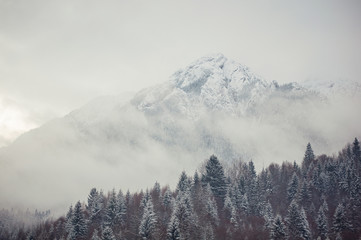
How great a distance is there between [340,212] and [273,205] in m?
29.8

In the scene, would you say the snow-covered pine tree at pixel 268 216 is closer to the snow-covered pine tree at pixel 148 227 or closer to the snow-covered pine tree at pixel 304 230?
the snow-covered pine tree at pixel 304 230

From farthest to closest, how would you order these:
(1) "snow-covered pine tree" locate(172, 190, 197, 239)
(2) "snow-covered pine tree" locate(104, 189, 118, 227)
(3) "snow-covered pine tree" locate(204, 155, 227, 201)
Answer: (3) "snow-covered pine tree" locate(204, 155, 227, 201) → (2) "snow-covered pine tree" locate(104, 189, 118, 227) → (1) "snow-covered pine tree" locate(172, 190, 197, 239)

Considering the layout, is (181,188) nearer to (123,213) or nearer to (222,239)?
(123,213)

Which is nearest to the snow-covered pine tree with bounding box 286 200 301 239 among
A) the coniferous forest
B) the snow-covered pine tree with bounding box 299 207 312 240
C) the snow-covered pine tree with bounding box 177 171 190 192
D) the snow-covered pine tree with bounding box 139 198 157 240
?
the coniferous forest

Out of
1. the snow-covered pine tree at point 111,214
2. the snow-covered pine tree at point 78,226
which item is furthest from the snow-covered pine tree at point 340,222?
the snow-covered pine tree at point 78,226

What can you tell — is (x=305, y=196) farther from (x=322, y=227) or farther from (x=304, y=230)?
(x=304, y=230)

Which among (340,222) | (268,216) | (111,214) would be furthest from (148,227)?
(340,222)

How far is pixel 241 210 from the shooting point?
10900cm

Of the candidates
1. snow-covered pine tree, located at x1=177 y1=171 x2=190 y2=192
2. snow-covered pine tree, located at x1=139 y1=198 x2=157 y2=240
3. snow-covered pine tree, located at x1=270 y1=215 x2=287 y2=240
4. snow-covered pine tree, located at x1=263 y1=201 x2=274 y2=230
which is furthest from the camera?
snow-covered pine tree, located at x1=177 y1=171 x2=190 y2=192

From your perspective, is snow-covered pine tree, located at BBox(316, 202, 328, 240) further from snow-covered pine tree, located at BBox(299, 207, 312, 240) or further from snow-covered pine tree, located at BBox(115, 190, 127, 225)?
snow-covered pine tree, located at BBox(115, 190, 127, 225)

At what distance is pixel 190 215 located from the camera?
87438 mm

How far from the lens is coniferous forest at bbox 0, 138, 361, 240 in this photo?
283 ft

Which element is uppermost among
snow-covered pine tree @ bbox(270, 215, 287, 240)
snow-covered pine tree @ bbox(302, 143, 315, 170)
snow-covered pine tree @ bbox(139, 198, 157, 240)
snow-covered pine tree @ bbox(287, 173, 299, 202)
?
snow-covered pine tree @ bbox(302, 143, 315, 170)

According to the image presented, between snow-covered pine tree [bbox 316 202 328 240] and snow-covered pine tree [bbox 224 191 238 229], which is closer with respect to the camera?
snow-covered pine tree [bbox 316 202 328 240]
